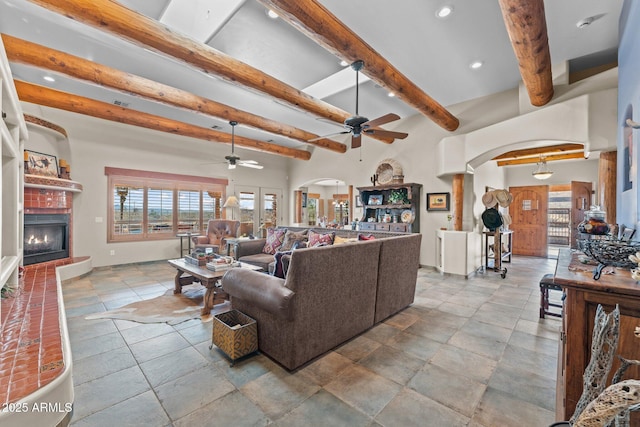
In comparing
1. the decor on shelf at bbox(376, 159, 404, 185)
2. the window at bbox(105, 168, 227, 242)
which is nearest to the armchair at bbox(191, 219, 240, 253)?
the window at bbox(105, 168, 227, 242)

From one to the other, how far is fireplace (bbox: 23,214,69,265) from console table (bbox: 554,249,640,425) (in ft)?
21.7

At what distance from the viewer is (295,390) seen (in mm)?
1923

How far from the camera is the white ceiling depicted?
9.17 ft

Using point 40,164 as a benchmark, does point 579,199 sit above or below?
below

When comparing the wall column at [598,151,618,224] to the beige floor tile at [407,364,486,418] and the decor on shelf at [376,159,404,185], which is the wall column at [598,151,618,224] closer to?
the beige floor tile at [407,364,486,418]

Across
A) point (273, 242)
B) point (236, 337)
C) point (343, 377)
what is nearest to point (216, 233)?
point (273, 242)

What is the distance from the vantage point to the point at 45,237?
4.71 meters

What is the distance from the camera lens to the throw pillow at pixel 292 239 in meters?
4.81

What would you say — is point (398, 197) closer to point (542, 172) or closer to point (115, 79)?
point (542, 172)

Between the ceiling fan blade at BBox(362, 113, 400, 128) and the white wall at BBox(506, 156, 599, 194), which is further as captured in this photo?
the white wall at BBox(506, 156, 599, 194)

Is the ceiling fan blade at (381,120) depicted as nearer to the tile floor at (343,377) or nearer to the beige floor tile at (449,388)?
the tile floor at (343,377)

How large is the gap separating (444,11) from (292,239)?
12.5ft

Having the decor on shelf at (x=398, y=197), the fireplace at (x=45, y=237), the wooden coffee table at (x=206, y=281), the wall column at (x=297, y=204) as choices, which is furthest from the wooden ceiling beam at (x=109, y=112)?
the decor on shelf at (x=398, y=197)

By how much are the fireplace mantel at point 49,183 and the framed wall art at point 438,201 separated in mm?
7153
